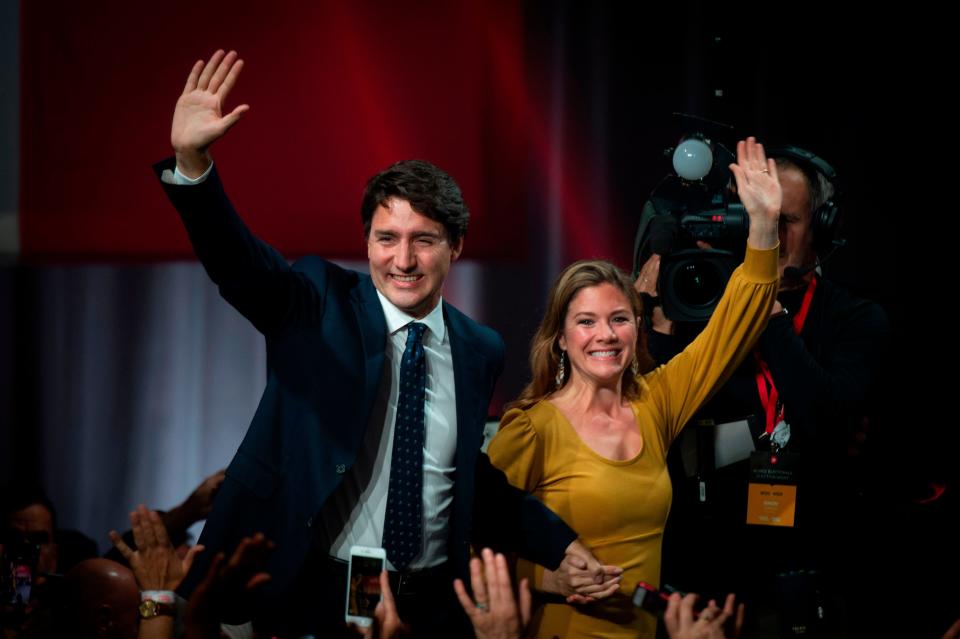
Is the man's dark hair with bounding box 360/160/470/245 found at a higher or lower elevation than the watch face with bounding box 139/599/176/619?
higher

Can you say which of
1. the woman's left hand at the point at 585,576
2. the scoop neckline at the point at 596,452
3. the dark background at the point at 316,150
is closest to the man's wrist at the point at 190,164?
the scoop neckline at the point at 596,452

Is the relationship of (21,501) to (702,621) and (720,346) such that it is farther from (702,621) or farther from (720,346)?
(702,621)

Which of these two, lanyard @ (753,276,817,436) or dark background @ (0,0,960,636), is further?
dark background @ (0,0,960,636)

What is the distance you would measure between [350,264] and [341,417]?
1.95 meters

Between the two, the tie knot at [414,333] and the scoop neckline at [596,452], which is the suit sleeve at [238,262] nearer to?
the tie knot at [414,333]

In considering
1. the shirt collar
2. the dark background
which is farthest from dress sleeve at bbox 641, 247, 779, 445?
the dark background

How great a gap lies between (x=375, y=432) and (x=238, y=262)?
48 cm

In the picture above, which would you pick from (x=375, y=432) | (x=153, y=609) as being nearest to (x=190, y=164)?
(x=375, y=432)

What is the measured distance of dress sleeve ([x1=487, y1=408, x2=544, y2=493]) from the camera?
232 cm

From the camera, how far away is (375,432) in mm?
2213

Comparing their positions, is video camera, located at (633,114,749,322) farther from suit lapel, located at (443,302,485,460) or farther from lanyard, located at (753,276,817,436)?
suit lapel, located at (443,302,485,460)

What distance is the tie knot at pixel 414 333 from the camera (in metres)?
2.27

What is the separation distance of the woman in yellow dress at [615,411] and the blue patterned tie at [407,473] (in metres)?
0.22

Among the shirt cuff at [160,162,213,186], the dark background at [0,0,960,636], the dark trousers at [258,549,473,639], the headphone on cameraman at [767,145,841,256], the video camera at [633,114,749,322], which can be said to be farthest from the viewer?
the dark background at [0,0,960,636]
